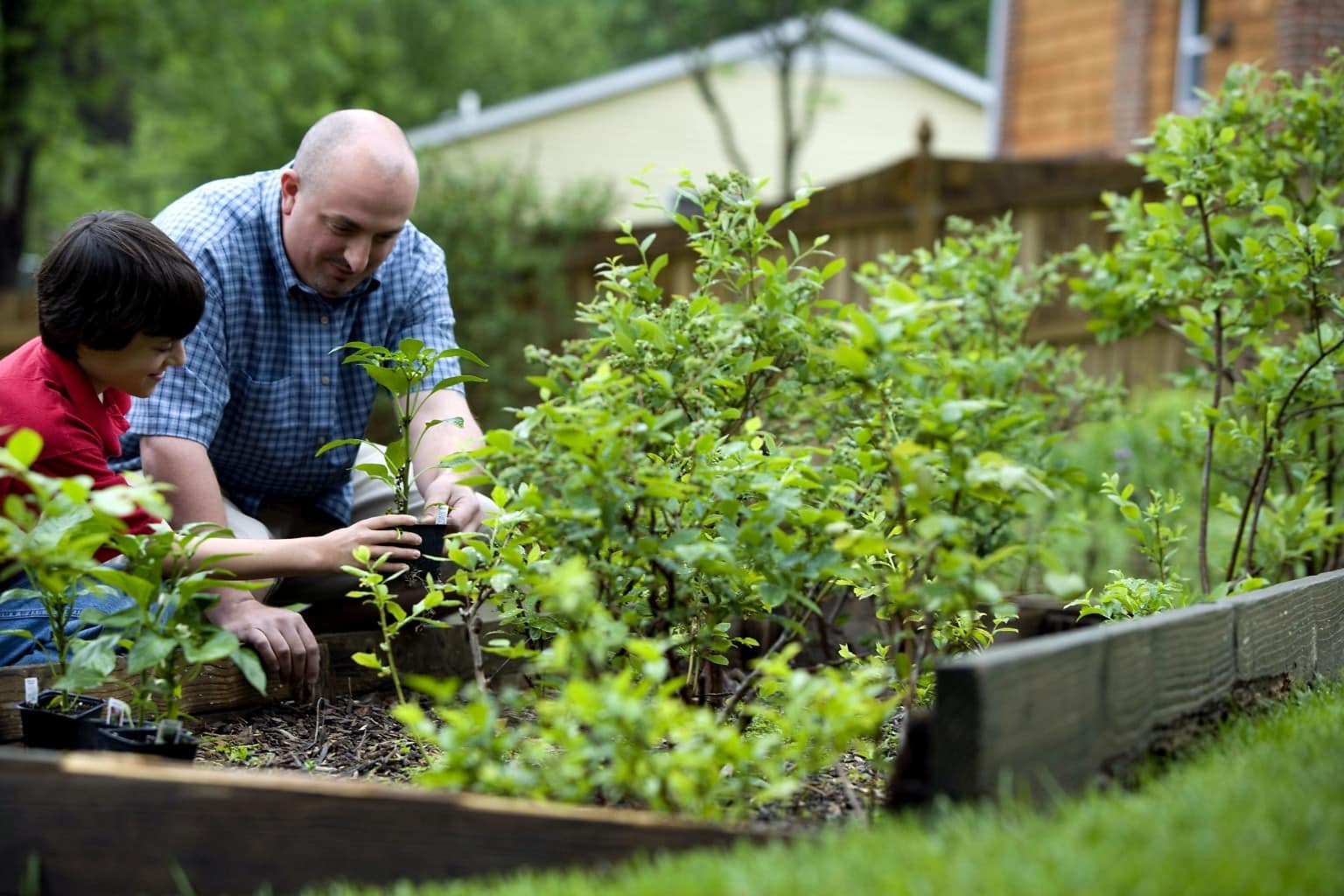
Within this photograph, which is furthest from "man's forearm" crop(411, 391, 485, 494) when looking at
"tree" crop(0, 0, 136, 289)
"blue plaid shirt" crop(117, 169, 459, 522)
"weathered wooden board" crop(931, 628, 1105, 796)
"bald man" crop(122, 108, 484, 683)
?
"tree" crop(0, 0, 136, 289)

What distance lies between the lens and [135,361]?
10.1 ft

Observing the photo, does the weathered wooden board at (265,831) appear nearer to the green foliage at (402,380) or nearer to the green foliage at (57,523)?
the green foliage at (57,523)

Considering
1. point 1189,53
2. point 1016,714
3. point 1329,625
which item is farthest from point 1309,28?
point 1016,714

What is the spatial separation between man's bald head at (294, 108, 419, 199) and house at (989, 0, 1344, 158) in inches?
479

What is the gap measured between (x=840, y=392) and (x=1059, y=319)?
23.1 ft

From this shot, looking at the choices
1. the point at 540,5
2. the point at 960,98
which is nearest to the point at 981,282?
the point at 960,98

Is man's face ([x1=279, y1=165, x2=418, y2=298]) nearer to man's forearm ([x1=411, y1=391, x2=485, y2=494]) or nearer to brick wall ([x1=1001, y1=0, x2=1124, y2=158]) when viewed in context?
man's forearm ([x1=411, y1=391, x2=485, y2=494])

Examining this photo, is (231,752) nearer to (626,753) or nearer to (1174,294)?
(626,753)

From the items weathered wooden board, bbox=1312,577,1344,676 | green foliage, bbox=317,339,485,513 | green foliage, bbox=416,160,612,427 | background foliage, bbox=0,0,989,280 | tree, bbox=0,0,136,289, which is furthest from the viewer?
background foliage, bbox=0,0,989,280

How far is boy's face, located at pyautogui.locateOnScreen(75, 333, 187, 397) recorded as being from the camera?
10.1 feet

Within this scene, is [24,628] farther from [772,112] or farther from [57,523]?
[772,112]

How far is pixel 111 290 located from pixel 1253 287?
2986mm

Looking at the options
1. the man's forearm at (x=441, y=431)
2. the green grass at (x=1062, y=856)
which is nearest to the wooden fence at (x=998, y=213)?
the man's forearm at (x=441, y=431)

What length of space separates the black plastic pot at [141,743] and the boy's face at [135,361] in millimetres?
891
